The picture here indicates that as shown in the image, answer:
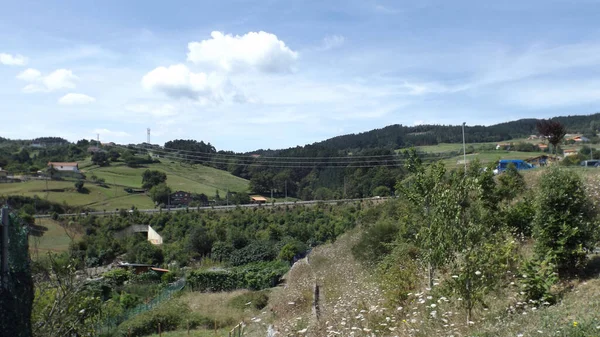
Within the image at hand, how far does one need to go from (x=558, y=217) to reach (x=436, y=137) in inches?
4372

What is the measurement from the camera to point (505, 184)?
19.6 meters

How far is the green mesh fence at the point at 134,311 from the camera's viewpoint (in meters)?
19.4

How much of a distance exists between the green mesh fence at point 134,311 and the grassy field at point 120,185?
38.1 meters

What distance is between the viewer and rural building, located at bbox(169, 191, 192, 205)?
7825 cm

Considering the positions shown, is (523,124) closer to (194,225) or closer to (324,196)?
(324,196)

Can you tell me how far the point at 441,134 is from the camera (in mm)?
120625

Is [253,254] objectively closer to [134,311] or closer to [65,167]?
[134,311]

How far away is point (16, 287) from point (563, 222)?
1087 cm

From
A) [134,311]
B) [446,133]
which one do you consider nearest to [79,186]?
[134,311]

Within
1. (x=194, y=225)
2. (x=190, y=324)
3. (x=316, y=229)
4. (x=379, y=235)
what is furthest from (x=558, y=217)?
(x=194, y=225)

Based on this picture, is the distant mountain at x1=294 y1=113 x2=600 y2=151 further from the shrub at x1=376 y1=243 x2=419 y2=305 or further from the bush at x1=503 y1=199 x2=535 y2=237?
the shrub at x1=376 y1=243 x2=419 y2=305

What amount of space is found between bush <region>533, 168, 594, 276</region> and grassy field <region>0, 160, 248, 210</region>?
67213 mm

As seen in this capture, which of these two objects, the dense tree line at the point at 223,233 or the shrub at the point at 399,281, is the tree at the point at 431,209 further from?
the dense tree line at the point at 223,233

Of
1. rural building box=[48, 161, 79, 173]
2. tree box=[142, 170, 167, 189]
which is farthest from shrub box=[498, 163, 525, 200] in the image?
rural building box=[48, 161, 79, 173]
